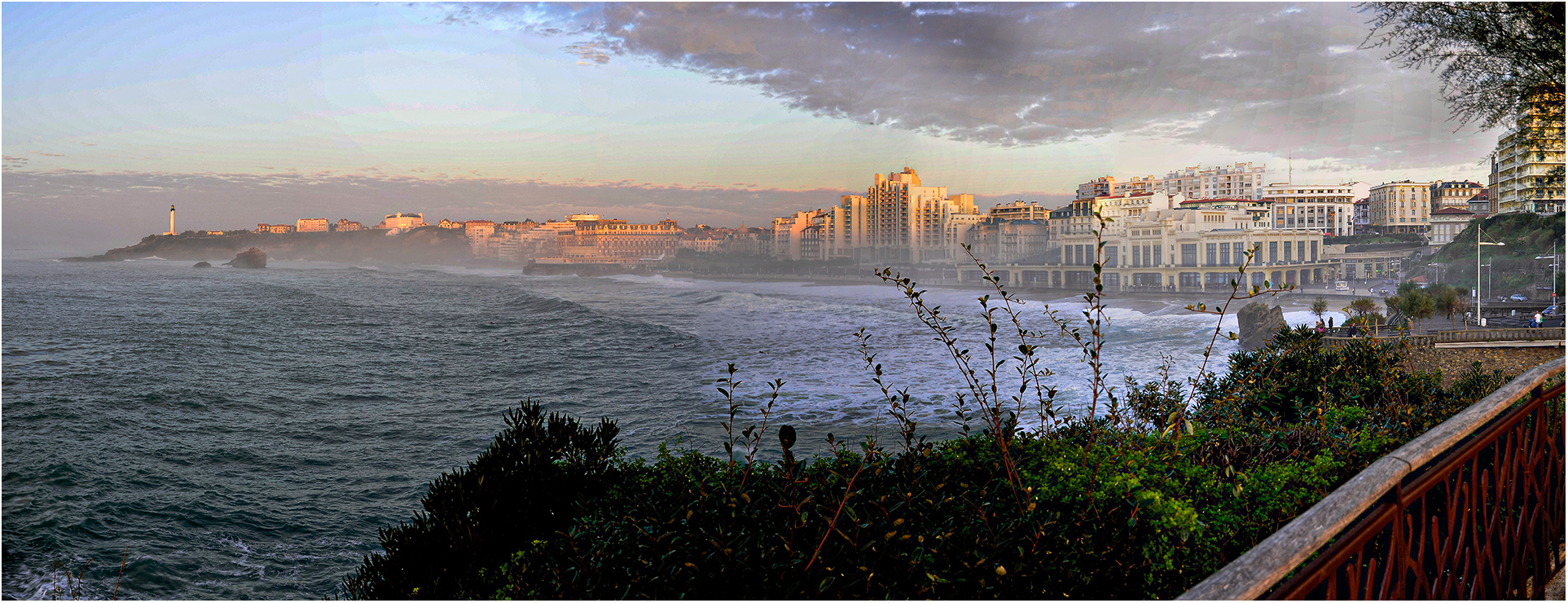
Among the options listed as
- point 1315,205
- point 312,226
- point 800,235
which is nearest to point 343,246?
point 312,226

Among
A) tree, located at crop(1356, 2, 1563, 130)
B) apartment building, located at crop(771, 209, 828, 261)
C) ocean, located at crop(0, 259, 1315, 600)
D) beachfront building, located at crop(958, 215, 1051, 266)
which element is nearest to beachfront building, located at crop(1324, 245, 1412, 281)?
ocean, located at crop(0, 259, 1315, 600)

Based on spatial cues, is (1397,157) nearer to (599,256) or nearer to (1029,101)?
A: (1029,101)

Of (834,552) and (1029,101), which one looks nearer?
(834,552)

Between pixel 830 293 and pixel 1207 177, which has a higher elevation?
pixel 1207 177

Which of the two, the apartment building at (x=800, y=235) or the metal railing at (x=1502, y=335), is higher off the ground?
the apartment building at (x=800, y=235)

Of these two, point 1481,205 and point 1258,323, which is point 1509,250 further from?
point 1481,205

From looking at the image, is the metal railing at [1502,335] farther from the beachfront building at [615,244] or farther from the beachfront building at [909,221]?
the beachfront building at [615,244]

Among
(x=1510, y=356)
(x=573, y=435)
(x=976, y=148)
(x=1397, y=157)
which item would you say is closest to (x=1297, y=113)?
(x=1397, y=157)

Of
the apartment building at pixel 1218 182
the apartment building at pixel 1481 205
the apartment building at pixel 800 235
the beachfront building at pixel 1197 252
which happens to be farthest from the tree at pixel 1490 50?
the apartment building at pixel 800 235
